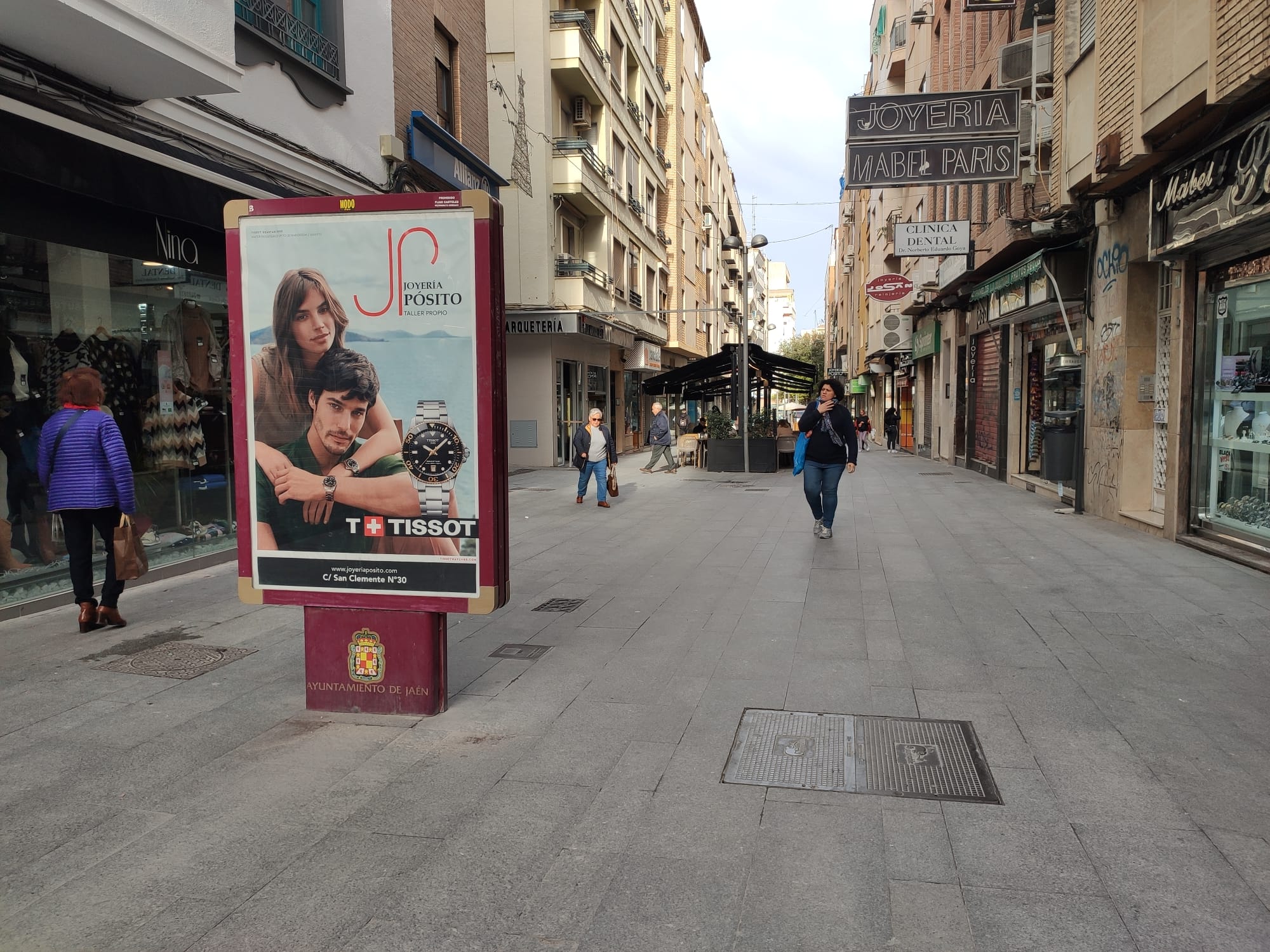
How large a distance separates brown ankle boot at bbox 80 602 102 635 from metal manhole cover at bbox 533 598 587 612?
305 centimetres

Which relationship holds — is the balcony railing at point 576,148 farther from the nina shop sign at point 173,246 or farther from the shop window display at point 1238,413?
the shop window display at point 1238,413

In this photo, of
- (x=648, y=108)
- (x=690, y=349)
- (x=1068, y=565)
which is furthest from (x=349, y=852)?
(x=690, y=349)

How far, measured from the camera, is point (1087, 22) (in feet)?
40.2

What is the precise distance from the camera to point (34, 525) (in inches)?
295

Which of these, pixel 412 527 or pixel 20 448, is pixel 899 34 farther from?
pixel 412 527

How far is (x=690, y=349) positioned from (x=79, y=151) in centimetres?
3948

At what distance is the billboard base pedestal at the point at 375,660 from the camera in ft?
15.1

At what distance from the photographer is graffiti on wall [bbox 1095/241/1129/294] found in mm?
11758

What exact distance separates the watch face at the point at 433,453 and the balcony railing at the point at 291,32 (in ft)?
22.8

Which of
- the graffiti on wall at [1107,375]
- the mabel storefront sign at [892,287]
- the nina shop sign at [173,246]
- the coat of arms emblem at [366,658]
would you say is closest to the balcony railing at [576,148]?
the mabel storefront sign at [892,287]

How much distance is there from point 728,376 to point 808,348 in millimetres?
73358

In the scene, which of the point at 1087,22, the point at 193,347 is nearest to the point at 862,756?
the point at 193,347

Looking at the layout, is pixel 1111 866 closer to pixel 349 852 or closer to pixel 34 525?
pixel 349 852

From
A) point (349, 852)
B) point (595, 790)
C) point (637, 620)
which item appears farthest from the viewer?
point (637, 620)
